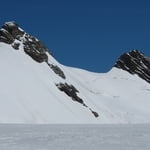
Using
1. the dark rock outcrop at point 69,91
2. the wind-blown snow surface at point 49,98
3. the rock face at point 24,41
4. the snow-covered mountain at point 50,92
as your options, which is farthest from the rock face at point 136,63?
the dark rock outcrop at point 69,91

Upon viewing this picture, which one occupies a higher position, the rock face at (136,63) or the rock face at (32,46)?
the rock face at (32,46)

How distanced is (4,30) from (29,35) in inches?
248

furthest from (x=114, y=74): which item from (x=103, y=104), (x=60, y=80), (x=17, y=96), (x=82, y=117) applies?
(x=17, y=96)

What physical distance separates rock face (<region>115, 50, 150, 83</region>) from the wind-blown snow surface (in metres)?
30.1

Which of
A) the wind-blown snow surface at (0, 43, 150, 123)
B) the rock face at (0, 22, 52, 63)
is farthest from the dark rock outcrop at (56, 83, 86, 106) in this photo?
the rock face at (0, 22, 52, 63)

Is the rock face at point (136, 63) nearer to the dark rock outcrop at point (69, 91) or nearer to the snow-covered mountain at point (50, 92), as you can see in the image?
the snow-covered mountain at point (50, 92)

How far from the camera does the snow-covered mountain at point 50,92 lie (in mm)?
61562

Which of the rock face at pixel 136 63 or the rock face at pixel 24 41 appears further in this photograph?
the rock face at pixel 136 63

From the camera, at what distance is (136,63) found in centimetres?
14662

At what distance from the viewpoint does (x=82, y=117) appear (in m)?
70.4

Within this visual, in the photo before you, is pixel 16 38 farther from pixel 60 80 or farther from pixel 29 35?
pixel 60 80

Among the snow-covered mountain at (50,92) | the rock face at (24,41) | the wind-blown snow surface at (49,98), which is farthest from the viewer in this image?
the rock face at (24,41)

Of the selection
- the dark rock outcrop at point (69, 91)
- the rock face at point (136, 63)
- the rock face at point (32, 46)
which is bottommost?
the rock face at point (136, 63)

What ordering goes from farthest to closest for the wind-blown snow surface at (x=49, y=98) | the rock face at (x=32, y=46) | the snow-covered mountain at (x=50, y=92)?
the rock face at (x=32, y=46) < the snow-covered mountain at (x=50, y=92) < the wind-blown snow surface at (x=49, y=98)
